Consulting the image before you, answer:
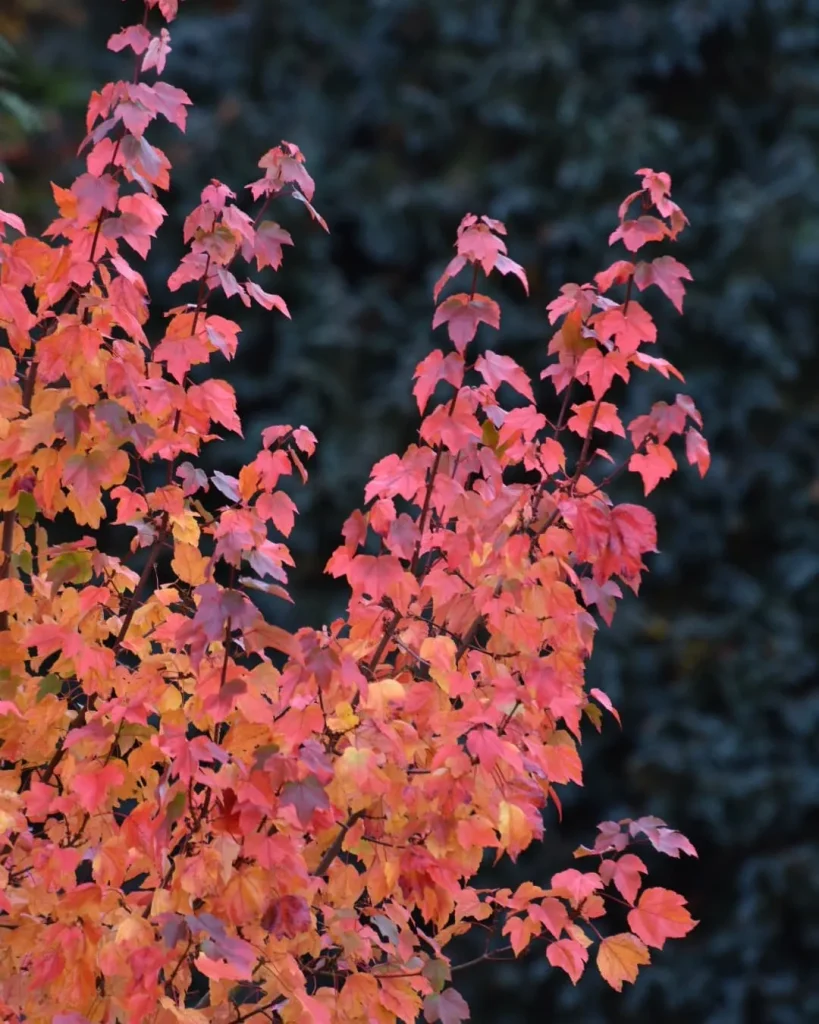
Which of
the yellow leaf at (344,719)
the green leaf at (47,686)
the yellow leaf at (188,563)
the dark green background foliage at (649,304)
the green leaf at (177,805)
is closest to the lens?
the green leaf at (177,805)

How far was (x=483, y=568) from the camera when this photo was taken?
7.31 ft

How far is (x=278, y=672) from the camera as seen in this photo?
2.19m

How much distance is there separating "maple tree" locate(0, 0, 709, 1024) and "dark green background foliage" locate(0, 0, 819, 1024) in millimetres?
4557

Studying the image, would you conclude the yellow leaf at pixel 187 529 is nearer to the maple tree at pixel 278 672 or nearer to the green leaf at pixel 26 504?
the maple tree at pixel 278 672

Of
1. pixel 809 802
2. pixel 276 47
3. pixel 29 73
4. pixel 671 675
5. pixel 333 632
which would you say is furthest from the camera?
pixel 29 73

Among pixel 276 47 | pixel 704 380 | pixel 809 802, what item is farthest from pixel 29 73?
pixel 809 802

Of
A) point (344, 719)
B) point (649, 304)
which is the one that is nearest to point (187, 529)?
point (344, 719)

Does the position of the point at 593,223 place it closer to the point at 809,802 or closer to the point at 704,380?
the point at 704,380

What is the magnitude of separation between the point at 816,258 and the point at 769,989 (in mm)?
3419

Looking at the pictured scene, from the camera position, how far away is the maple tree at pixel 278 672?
2086mm

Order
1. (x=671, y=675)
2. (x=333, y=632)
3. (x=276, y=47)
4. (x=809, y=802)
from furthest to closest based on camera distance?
(x=276, y=47) → (x=671, y=675) → (x=809, y=802) → (x=333, y=632)

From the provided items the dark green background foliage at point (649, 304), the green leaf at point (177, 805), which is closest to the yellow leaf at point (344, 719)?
the green leaf at point (177, 805)

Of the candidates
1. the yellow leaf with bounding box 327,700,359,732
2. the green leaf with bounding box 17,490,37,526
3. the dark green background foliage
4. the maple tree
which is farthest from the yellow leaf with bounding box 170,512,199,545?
the dark green background foliage

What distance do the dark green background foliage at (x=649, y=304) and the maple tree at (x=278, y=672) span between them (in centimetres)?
456
